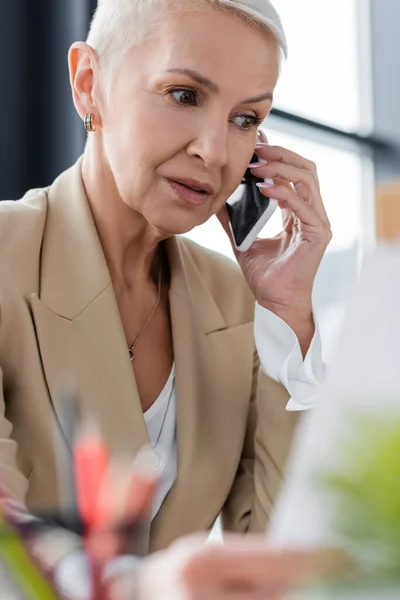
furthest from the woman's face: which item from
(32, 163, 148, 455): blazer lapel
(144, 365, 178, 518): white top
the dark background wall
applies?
the dark background wall

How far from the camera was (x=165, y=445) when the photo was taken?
1131 mm

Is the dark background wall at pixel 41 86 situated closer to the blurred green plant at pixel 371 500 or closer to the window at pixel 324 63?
the window at pixel 324 63

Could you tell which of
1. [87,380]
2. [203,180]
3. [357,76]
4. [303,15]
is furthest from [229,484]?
[357,76]

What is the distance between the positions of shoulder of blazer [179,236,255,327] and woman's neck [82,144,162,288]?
0.15m

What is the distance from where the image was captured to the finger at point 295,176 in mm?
1223

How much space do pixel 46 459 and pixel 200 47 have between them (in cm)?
56

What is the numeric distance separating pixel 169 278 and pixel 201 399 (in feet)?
0.76

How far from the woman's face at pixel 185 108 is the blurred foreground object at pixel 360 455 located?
0.76m

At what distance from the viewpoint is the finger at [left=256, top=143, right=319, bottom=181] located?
4.04 ft

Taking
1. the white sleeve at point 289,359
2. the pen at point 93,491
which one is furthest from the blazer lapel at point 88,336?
the pen at point 93,491

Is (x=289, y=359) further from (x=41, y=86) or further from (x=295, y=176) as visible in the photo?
(x=41, y=86)

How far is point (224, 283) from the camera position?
4.49 ft

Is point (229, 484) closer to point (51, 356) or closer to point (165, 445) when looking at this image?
point (165, 445)

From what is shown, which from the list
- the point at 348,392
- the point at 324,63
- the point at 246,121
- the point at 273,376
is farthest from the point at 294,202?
the point at 324,63
